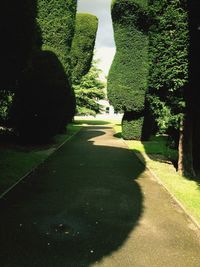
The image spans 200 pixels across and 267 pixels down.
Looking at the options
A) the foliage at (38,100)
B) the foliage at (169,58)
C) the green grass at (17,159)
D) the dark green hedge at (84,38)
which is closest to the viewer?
the green grass at (17,159)

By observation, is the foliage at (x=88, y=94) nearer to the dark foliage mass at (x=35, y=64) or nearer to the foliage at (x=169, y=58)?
the dark foliage mass at (x=35, y=64)

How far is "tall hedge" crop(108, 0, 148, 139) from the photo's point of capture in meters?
22.5

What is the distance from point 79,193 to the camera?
385 inches

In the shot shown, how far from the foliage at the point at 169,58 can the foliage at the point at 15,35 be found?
4.90m

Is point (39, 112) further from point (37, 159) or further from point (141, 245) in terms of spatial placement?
point (141, 245)

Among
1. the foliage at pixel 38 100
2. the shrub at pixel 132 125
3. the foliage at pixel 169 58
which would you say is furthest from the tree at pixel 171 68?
the shrub at pixel 132 125

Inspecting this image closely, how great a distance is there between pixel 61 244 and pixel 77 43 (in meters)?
36.5

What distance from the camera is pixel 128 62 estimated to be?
76.2ft

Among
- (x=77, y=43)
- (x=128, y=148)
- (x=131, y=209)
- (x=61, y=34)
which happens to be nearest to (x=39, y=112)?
(x=128, y=148)

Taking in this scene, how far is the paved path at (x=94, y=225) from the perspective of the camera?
18.4 feet

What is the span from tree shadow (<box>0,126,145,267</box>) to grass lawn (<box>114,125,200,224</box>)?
3.63ft

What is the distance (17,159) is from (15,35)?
5.52m

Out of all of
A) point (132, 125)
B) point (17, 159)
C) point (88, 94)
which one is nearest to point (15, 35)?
point (17, 159)

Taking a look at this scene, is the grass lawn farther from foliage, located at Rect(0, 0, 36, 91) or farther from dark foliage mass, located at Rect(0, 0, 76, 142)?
foliage, located at Rect(0, 0, 36, 91)
